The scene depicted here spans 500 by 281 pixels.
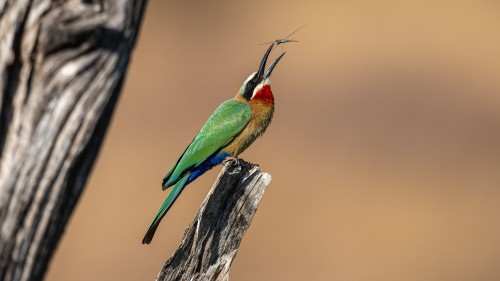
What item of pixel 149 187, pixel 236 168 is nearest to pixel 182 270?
pixel 236 168

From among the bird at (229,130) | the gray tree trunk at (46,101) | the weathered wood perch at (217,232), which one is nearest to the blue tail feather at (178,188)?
the bird at (229,130)

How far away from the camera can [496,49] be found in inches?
538

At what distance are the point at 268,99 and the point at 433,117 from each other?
688 centimetres

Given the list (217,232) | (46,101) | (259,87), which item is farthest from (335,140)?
(46,101)

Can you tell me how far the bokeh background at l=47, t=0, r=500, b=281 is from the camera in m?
9.31

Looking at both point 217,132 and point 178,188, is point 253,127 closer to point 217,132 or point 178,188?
point 217,132

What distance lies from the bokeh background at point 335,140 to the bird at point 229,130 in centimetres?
313

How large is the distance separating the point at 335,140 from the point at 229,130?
21.0 feet

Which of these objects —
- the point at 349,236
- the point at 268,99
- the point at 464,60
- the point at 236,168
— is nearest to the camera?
the point at 236,168

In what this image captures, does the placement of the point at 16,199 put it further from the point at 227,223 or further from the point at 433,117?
the point at 433,117

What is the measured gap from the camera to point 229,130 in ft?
17.0

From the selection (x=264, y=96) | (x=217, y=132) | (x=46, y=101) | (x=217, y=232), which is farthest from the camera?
(x=264, y=96)

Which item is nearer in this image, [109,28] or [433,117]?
[109,28]

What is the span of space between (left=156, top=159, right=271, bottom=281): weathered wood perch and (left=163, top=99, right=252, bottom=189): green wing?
1.22 meters
